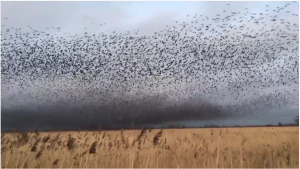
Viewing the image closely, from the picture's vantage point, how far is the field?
5883 millimetres

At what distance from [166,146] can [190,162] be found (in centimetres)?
61

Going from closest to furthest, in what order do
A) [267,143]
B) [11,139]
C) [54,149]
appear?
[11,139] → [54,149] → [267,143]

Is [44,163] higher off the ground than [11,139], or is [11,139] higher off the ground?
[11,139]

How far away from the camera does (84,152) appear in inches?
232

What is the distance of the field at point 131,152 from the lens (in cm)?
588

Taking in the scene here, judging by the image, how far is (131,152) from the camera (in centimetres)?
639

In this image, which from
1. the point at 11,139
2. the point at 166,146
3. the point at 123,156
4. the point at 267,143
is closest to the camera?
the point at 11,139

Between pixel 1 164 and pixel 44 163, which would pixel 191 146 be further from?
pixel 1 164

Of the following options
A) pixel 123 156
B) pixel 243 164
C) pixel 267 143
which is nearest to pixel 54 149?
pixel 123 156

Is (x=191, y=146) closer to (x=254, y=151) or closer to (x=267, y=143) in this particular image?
(x=254, y=151)

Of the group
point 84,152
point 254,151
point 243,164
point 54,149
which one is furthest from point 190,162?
point 54,149

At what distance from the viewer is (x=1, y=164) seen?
230 inches

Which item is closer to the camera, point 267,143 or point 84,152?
point 84,152

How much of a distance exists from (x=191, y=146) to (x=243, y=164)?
45.5 inches
